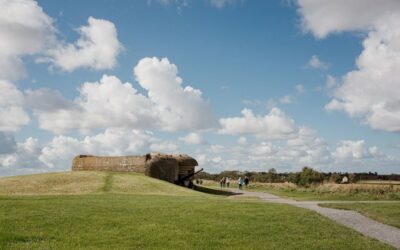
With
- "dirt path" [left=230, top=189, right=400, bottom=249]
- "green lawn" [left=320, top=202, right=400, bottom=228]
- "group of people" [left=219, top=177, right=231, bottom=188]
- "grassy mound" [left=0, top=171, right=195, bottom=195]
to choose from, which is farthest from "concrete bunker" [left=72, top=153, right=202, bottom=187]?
"dirt path" [left=230, top=189, right=400, bottom=249]

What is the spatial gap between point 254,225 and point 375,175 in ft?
214

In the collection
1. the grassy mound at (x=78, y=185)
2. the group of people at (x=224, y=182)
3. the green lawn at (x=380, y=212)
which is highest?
the group of people at (x=224, y=182)

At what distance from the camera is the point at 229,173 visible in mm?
98062

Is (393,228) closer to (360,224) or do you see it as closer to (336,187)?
(360,224)

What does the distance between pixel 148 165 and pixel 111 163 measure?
15.5 ft

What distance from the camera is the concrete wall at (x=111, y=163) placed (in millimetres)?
47781

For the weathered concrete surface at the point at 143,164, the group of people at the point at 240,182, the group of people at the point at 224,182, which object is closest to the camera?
the weathered concrete surface at the point at 143,164

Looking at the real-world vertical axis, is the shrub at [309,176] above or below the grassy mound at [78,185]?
above

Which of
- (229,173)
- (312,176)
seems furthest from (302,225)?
(229,173)

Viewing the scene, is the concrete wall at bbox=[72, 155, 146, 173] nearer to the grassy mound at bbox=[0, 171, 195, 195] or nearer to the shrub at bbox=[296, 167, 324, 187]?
the grassy mound at bbox=[0, 171, 195, 195]

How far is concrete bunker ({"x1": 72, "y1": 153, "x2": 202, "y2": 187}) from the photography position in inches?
1864

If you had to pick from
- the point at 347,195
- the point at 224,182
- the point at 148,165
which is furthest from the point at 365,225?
the point at 224,182

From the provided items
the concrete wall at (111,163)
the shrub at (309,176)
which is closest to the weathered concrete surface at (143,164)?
the concrete wall at (111,163)

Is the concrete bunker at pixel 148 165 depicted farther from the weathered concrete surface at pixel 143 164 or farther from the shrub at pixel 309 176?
the shrub at pixel 309 176
